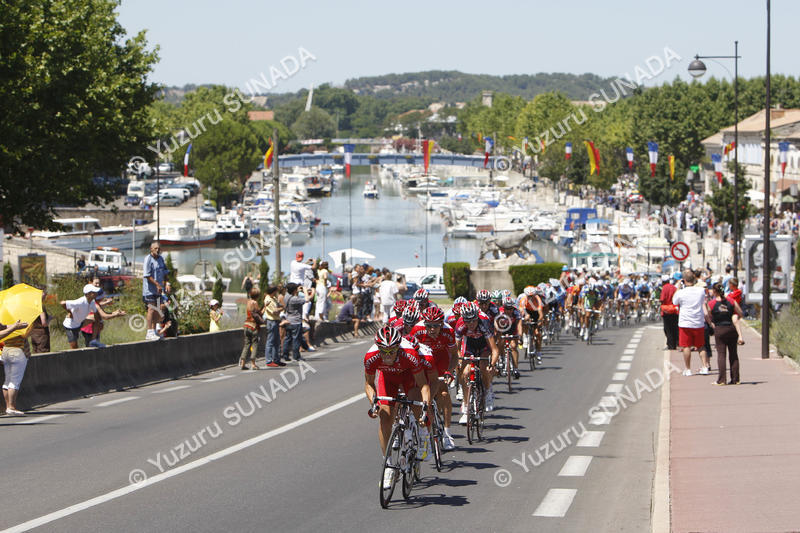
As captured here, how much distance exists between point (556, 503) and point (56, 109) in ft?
97.7

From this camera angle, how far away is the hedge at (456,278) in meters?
57.3

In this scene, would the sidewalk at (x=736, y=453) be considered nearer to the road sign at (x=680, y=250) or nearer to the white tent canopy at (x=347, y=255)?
the road sign at (x=680, y=250)

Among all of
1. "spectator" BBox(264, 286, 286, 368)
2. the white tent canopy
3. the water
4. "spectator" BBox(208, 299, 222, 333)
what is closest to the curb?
"spectator" BBox(264, 286, 286, 368)

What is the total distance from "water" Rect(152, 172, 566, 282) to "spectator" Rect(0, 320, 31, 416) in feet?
221

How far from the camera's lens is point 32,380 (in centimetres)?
1773

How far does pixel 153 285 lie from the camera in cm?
2198

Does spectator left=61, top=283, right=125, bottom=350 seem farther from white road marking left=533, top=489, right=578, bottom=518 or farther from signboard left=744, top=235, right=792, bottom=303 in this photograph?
signboard left=744, top=235, right=792, bottom=303

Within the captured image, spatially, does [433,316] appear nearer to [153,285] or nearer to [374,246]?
[153,285]

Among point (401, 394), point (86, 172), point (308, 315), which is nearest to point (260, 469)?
point (401, 394)

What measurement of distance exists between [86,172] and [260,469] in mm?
29310

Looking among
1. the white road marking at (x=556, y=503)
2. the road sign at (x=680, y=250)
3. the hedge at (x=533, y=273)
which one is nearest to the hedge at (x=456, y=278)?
the hedge at (x=533, y=273)

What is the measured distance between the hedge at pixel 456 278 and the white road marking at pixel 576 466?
143 ft

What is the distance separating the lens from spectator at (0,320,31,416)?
15703mm

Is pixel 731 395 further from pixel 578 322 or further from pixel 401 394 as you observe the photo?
pixel 578 322
